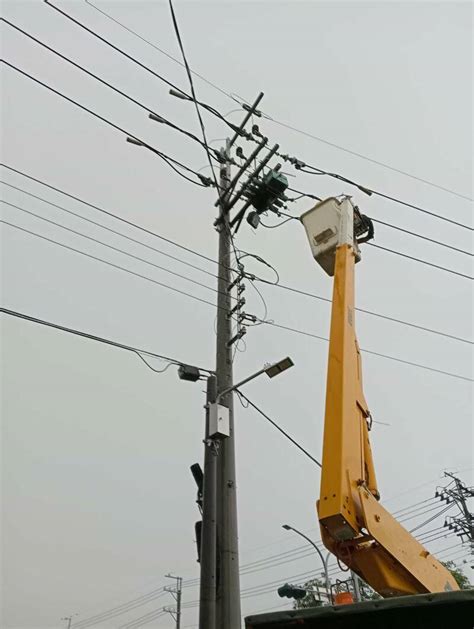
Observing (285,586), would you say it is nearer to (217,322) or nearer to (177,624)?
(217,322)

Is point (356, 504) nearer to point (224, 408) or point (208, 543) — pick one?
point (208, 543)

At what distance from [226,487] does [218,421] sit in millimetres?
772

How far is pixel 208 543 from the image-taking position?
201 inches

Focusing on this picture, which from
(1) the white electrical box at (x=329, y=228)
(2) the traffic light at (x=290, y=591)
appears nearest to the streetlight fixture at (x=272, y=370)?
(1) the white electrical box at (x=329, y=228)

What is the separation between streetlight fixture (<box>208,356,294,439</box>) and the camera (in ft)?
19.4

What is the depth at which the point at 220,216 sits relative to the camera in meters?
8.60

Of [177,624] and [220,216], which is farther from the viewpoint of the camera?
[177,624]

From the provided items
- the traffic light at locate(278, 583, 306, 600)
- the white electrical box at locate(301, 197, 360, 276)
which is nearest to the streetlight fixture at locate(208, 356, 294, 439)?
the white electrical box at locate(301, 197, 360, 276)

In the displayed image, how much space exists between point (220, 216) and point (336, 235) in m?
4.21

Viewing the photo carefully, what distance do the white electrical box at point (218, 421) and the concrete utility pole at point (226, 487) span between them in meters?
0.15

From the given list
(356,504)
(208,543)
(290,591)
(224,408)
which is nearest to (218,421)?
(224,408)

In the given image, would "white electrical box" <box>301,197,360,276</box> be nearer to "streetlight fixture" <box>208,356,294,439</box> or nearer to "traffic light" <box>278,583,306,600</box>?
"streetlight fixture" <box>208,356,294,439</box>

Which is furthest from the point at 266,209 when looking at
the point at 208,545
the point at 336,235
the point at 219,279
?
the point at 208,545

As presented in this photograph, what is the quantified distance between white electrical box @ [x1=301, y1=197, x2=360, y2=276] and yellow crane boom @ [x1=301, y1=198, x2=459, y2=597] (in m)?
0.99
